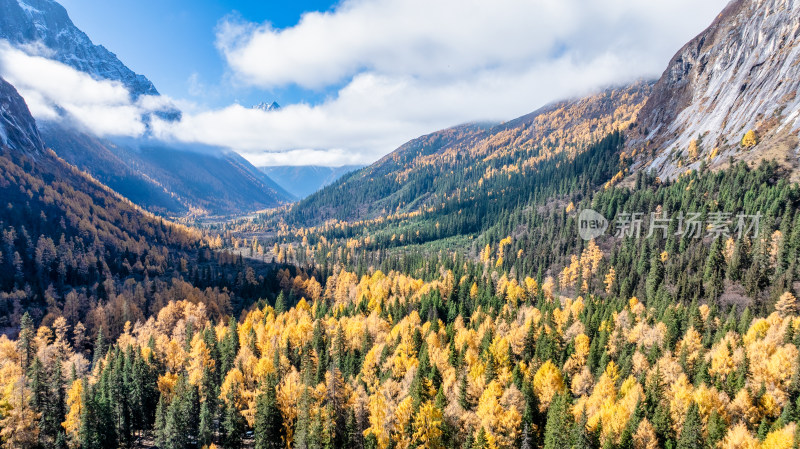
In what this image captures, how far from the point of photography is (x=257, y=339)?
99.3 m

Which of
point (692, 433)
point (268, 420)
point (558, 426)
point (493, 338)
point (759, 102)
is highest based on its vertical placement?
point (759, 102)

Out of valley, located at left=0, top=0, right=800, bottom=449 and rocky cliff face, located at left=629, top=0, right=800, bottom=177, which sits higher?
rocky cliff face, located at left=629, top=0, right=800, bottom=177

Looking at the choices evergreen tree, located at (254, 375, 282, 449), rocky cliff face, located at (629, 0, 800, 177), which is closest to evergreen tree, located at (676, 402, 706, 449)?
evergreen tree, located at (254, 375, 282, 449)

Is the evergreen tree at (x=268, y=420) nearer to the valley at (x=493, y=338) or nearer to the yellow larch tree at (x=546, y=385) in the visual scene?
the valley at (x=493, y=338)

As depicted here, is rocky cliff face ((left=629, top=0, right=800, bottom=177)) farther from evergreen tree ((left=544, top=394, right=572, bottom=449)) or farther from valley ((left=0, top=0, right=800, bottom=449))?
evergreen tree ((left=544, top=394, right=572, bottom=449))

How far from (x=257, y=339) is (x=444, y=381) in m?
49.7

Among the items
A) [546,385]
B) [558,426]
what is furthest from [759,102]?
[558,426]

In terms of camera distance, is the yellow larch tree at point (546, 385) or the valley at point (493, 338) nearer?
the valley at point (493, 338)

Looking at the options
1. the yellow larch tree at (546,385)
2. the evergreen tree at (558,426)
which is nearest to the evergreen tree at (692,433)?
the evergreen tree at (558,426)

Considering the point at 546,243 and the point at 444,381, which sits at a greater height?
the point at 546,243

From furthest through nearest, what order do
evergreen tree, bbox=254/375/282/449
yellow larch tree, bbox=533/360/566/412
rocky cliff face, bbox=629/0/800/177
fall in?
rocky cliff face, bbox=629/0/800/177
yellow larch tree, bbox=533/360/566/412
evergreen tree, bbox=254/375/282/449

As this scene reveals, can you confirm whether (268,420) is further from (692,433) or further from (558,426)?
(692,433)

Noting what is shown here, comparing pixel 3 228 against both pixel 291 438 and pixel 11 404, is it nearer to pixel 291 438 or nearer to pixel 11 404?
pixel 11 404

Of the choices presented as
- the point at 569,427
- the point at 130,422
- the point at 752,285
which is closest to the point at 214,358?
the point at 130,422
